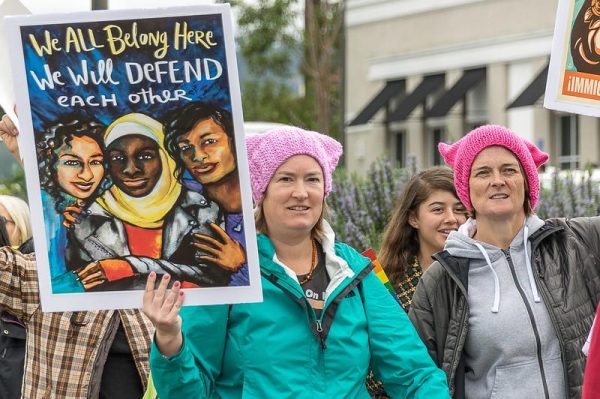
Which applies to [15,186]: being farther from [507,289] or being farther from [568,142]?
[568,142]

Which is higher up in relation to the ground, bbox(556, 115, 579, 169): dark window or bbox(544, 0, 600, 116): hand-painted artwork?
bbox(544, 0, 600, 116): hand-painted artwork

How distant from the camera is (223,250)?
4.16 m

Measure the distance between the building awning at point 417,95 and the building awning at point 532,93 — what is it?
4.57 meters

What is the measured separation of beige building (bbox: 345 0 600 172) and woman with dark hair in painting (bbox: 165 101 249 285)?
21874 millimetres

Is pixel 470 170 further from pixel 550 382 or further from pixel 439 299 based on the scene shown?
pixel 550 382

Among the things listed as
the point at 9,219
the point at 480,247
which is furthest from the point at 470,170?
the point at 9,219

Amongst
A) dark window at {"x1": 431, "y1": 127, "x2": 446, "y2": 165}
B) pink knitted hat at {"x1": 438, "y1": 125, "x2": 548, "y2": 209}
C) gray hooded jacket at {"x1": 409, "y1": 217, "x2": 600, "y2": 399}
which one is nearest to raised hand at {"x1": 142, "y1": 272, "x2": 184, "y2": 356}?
gray hooded jacket at {"x1": 409, "y1": 217, "x2": 600, "y2": 399}

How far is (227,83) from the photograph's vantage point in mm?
4129

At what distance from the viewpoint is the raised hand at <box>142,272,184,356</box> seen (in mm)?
4035

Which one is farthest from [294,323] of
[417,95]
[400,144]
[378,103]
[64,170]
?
[400,144]

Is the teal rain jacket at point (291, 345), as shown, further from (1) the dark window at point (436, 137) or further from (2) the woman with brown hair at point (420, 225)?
(1) the dark window at point (436, 137)

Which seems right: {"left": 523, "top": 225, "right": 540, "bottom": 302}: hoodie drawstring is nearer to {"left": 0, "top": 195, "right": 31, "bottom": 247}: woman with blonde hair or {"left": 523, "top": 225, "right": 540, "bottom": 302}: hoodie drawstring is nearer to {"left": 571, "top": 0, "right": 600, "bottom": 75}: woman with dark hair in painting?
{"left": 571, "top": 0, "right": 600, "bottom": 75}: woman with dark hair in painting

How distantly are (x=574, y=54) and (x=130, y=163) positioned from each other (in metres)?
1.70

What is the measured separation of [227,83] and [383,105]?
29.6 m
